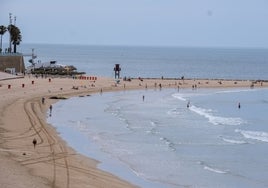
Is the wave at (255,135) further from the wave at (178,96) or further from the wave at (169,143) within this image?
the wave at (178,96)

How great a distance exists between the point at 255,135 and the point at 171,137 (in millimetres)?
6648

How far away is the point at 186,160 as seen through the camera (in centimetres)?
3009

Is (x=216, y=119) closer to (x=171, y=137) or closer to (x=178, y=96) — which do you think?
(x=171, y=137)

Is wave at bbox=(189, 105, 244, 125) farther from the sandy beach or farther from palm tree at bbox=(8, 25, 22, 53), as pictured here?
palm tree at bbox=(8, 25, 22, 53)

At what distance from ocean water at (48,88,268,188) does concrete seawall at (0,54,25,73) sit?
759 inches

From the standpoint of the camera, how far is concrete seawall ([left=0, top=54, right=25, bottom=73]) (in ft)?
266

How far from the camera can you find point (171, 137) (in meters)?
38.1

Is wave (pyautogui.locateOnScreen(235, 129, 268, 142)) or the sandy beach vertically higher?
the sandy beach

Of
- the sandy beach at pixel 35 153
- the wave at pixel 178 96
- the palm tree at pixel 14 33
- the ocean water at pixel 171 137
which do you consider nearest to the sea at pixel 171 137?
the ocean water at pixel 171 137

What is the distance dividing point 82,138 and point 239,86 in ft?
188

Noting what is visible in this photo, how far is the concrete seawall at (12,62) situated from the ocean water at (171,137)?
19273 mm

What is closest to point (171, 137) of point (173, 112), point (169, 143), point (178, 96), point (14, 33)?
point (169, 143)

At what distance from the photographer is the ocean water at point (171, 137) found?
26.5m

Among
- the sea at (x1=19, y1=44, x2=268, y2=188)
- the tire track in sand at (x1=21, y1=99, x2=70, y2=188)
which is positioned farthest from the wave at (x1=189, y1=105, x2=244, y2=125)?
the tire track in sand at (x1=21, y1=99, x2=70, y2=188)
